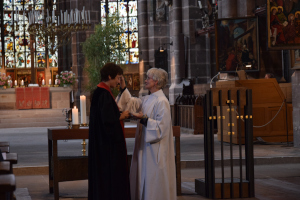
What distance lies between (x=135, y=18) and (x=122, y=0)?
1.15 meters

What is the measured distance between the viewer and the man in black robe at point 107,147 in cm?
474

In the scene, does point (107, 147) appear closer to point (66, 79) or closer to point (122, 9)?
point (66, 79)

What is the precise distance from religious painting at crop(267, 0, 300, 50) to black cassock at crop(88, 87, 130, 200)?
4916 mm

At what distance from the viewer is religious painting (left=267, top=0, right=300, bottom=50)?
9.09 meters

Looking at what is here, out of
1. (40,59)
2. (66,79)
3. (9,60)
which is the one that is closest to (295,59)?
(66,79)

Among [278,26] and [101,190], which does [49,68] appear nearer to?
[278,26]

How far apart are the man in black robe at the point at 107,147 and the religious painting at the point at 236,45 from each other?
8.58 metres

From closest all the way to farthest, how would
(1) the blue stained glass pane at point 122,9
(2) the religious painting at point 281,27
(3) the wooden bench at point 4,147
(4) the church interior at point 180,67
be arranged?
(3) the wooden bench at point 4,147 → (4) the church interior at point 180,67 → (2) the religious painting at point 281,27 → (1) the blue stained glass pane at point 122,9

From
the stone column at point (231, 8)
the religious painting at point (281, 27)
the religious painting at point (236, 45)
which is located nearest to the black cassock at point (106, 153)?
the religious painting at point (281, 27)

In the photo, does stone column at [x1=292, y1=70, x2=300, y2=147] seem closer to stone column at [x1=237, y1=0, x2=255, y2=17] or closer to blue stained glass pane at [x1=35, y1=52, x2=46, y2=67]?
stone column at [x1=237, y1=0, x2=255, y2=17]

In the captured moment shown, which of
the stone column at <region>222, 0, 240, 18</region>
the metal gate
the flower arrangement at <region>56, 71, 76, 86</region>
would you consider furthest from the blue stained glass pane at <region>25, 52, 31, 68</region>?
the metal gate

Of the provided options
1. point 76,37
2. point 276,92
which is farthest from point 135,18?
point 276,92

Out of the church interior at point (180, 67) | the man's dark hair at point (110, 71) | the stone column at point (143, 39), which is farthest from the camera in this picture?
the stone column at point (143, 39)

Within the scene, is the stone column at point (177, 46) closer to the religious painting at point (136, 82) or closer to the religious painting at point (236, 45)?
the religious painting at point (236, 45)
